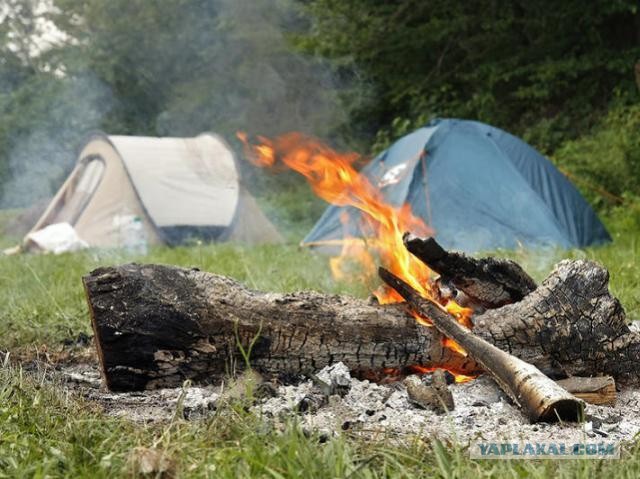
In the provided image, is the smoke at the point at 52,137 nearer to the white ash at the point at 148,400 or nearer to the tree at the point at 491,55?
the tree at the point at 491,55

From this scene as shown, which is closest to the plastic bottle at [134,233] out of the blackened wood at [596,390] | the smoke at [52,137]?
the smoke at [52,137]

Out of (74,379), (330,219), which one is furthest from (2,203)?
(74,379)

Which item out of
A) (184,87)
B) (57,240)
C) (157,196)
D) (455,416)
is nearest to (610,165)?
(157,196)

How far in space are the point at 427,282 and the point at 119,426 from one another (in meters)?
1.31

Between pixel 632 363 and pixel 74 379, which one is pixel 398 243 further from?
pixel 74 379

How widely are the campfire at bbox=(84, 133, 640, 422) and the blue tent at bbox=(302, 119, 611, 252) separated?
4.26m

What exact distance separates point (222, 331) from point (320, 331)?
1.05 feet

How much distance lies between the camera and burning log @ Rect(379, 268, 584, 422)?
211 centimetres

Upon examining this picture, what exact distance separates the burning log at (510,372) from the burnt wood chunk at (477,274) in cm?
13

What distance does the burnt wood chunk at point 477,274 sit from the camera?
2572mm

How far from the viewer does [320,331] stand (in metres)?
2.61

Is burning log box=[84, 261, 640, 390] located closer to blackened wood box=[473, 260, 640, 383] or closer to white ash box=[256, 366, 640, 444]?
blackened wood box=[473, 260, 640, 383]

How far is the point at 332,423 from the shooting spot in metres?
2.14

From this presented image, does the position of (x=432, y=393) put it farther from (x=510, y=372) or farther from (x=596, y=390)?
(x=596, y=390)
